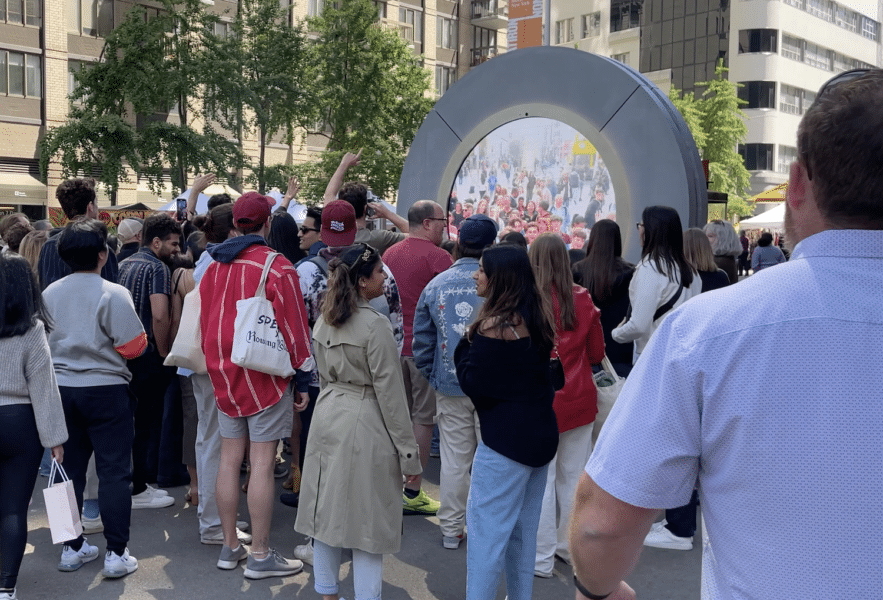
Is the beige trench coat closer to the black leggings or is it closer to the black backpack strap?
the black leggings

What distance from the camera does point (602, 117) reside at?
7.72 meters

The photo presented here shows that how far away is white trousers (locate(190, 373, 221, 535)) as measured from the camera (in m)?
5.15

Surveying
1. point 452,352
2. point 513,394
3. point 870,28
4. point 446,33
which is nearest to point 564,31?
point 446,33

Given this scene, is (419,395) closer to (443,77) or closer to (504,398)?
(504,398)

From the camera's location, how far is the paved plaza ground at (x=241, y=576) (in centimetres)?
455

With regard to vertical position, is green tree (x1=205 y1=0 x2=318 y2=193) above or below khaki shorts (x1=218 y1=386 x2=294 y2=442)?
above

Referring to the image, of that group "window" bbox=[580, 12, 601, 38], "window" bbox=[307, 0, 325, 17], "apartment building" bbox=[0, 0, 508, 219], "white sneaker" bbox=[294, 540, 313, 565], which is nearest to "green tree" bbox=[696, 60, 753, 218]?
"apartment building" bbox=[0, 0, 508, 219]

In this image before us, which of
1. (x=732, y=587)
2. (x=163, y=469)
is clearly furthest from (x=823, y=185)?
(x=163, y=469)

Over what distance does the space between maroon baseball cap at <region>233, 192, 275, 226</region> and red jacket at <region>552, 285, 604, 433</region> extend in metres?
1.76

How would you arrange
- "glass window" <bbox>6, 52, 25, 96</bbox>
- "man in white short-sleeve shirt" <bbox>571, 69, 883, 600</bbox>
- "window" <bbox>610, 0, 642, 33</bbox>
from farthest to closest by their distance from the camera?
"window" <bbox>610, 0, 642, 33</bbox> < "glass window" <bbox>6, 52, 25, 96</bbox> < "man in white short-sleeve shirt" <bbox>571, 69, 883, 600</bbox>

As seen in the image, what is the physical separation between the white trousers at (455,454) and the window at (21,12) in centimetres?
2937

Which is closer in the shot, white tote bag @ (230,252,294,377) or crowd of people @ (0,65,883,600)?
crowd of people @ (0,65,883,600)

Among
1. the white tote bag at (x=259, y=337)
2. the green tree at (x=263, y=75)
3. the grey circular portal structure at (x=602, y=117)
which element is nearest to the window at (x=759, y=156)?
the green tree at (x=263, y=75)

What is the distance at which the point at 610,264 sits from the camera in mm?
5641
